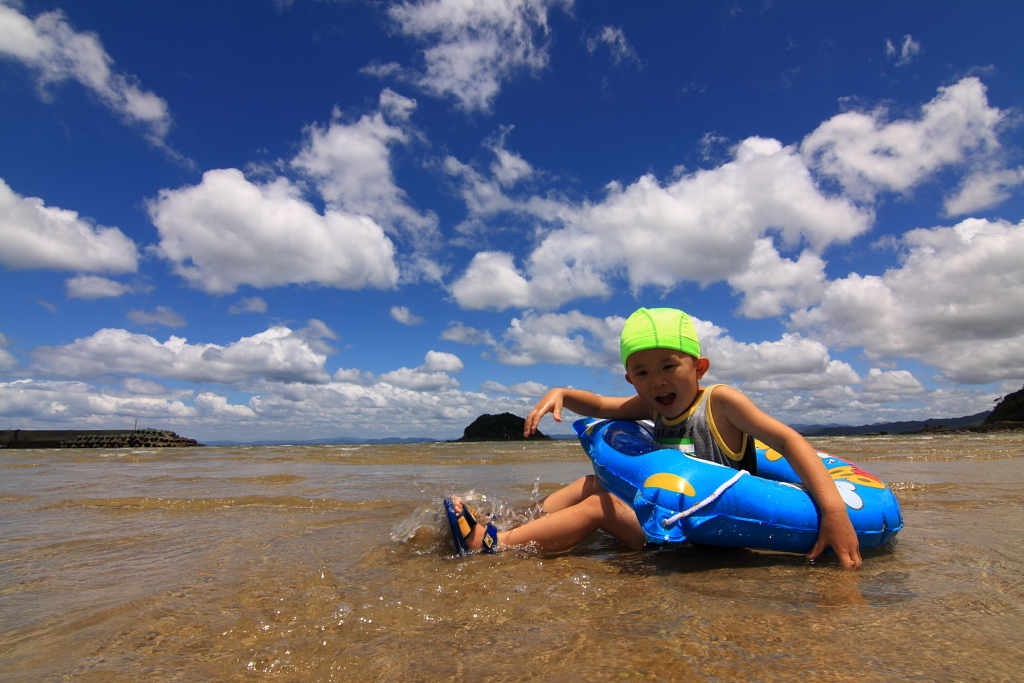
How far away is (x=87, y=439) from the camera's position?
3928 cm

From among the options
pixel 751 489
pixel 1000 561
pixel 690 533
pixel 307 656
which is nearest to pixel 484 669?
pixel 307 656

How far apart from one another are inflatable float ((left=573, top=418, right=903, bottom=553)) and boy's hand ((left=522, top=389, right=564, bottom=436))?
2.05ft

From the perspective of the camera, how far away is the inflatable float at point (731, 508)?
2510 mm

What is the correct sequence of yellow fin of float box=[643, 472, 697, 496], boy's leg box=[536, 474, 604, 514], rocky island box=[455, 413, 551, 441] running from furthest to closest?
rocky island box=[455, 413, 551, 441], boy's leg box=[536, 474, 604, 514], yellow fin of float box=[643, 472, 697, 496]

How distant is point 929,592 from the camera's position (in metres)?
1.98

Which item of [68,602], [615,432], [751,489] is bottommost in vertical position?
[68,602]

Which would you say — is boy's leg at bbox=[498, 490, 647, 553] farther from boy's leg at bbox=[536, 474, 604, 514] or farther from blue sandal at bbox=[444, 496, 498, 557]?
boy's leg at bbox=[536, 474, 604, 514]

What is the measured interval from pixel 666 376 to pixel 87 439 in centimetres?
4897

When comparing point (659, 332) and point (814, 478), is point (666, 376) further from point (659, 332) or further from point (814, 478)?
point (814, 478)

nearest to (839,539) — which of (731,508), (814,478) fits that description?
(814,478)

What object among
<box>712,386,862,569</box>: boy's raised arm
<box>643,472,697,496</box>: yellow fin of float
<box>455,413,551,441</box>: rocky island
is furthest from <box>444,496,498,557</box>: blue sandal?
<box>455,413,551,441</box>: rocky island

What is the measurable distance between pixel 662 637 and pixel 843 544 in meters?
1.41

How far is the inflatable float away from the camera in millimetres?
2510

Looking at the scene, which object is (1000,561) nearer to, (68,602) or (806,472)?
(806,472)
